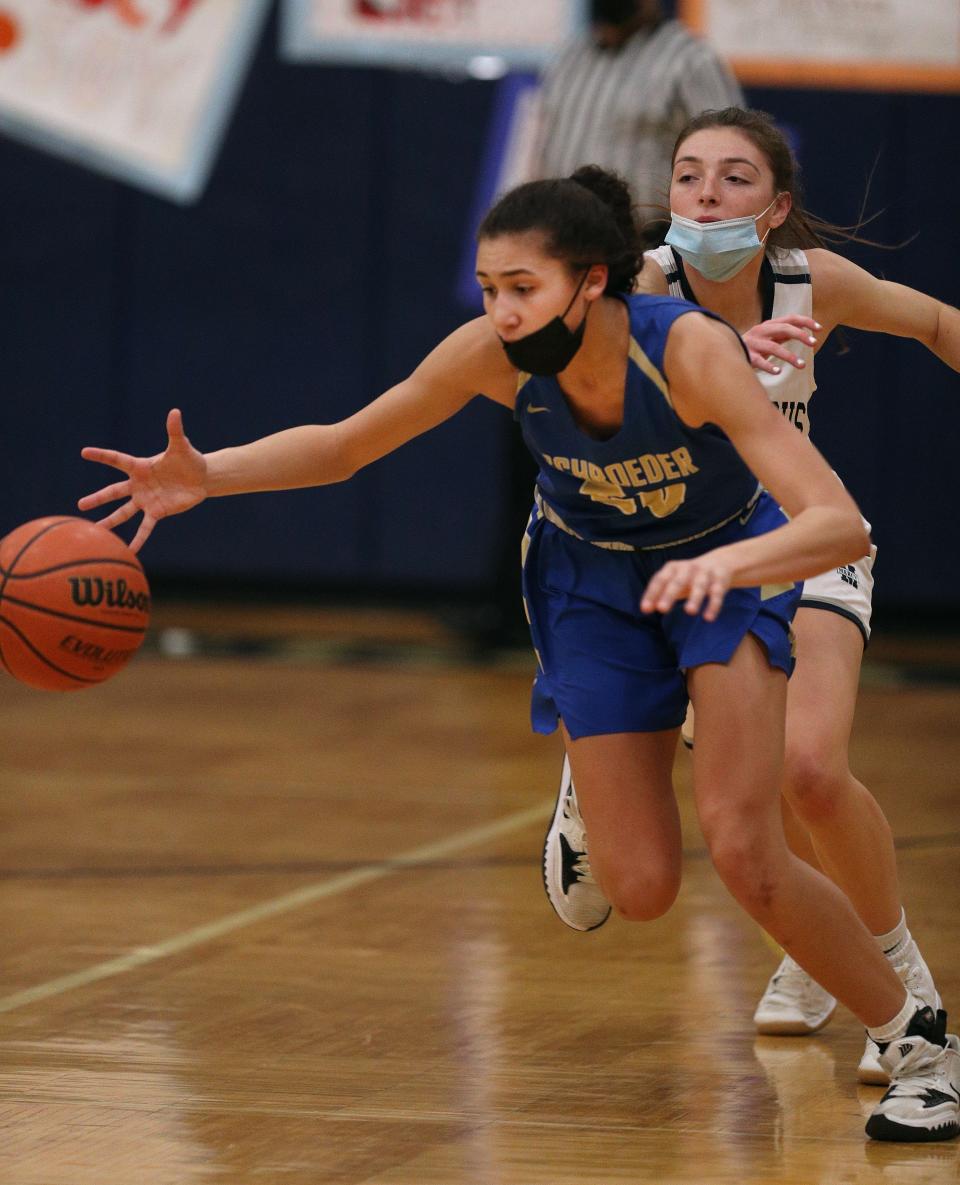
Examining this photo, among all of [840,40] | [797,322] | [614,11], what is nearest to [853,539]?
[797,322]

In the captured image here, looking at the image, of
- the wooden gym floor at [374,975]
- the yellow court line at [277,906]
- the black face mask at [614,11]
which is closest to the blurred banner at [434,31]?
the black face mask at [614,11]

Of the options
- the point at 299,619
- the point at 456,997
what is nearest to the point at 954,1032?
the point at 456,997

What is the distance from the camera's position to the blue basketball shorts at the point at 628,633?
10.8ft

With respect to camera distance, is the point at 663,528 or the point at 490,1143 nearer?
the point at 490,1143

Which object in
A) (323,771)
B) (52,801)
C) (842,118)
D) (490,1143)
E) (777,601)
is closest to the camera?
(490,1143)

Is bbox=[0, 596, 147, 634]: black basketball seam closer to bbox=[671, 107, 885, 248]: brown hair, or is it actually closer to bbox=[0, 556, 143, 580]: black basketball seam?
bbox=[0, 556, 143, 580]: black basketball seam

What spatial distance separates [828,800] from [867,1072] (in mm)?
457

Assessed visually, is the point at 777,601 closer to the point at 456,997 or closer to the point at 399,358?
the point at 456,997

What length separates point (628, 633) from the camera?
3393 mm

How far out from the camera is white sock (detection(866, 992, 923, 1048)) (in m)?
3.33

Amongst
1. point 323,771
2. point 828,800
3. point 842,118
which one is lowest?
point 323,771

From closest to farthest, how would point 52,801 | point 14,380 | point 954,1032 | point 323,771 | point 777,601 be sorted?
point 777,601 < point 954,1032 < point 52,801 < point 323,771 < point 14,380

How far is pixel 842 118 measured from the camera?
931 centimetres

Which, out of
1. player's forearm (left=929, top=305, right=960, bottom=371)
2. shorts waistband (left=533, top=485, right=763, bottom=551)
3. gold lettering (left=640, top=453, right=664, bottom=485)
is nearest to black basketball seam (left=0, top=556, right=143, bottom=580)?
shorts waistband (left=533, top=485, right=763, bottom=551)
